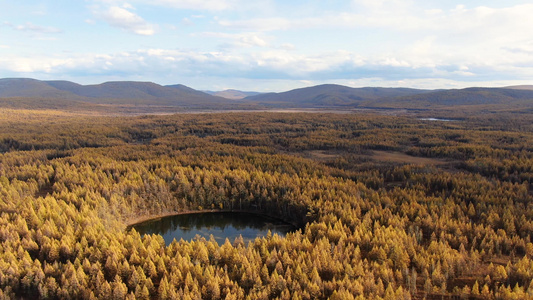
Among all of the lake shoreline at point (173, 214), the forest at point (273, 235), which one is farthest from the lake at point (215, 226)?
the forest at point (273, 235)

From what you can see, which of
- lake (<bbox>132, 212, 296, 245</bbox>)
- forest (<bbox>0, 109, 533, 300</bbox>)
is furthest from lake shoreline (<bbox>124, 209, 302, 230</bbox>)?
lake (<bbox>132, 212, 296, 245</bbox>)

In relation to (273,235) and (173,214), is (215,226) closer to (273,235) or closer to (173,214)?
(173,214)

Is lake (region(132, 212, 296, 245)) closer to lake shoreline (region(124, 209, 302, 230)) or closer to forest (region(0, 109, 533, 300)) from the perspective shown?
lake shoreline (region(124, 209, 302, 230))

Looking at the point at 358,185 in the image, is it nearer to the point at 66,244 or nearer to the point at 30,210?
the point at 66,244

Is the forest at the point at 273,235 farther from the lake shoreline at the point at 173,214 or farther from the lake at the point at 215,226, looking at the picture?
the lake at the point at 215,226

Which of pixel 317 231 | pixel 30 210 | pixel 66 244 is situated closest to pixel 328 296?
pixel 317 231
